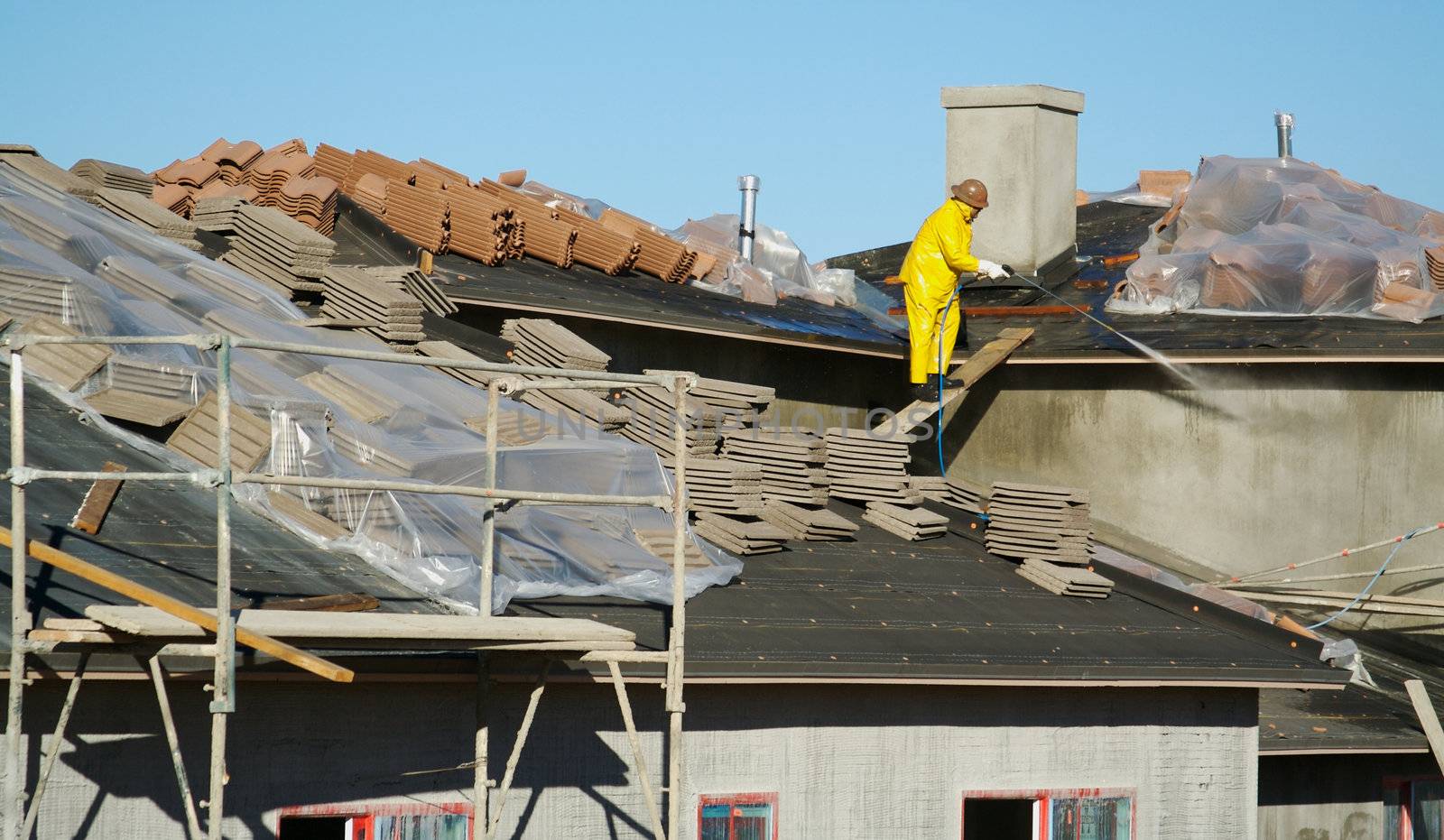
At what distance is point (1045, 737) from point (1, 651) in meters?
6.63

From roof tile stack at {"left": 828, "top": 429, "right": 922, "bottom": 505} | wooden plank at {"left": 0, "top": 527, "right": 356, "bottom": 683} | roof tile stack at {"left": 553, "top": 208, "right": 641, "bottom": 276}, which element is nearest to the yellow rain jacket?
roof tile stack at {"left": 828, "top": 429, "right": 922, "bottom": 505}

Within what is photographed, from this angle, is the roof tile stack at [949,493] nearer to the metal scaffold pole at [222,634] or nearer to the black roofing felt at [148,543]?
the black roofing felt at [148,543]

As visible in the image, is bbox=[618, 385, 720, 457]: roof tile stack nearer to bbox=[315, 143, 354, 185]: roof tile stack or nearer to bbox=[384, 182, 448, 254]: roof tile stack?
bbox=[384, 182, 448, 254]: roof tile stack

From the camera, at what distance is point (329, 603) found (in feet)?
30.3

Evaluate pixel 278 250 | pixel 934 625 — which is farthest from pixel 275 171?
pixel 934 625

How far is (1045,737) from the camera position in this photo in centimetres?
1150

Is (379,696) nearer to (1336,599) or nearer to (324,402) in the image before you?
(324,402)

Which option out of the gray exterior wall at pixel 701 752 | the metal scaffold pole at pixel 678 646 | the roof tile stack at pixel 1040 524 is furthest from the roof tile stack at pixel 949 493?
the metal scaffold pole at pixel 678 646

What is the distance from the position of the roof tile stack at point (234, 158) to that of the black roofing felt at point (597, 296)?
61.5 inches

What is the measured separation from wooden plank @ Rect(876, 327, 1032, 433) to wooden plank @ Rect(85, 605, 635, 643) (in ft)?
27.9

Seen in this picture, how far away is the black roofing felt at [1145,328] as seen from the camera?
1641 cm

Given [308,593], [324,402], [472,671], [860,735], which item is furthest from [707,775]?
[324,402]

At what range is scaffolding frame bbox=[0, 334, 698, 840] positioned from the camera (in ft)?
25.5

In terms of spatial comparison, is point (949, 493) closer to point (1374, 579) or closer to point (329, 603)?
point (1374, 579)
